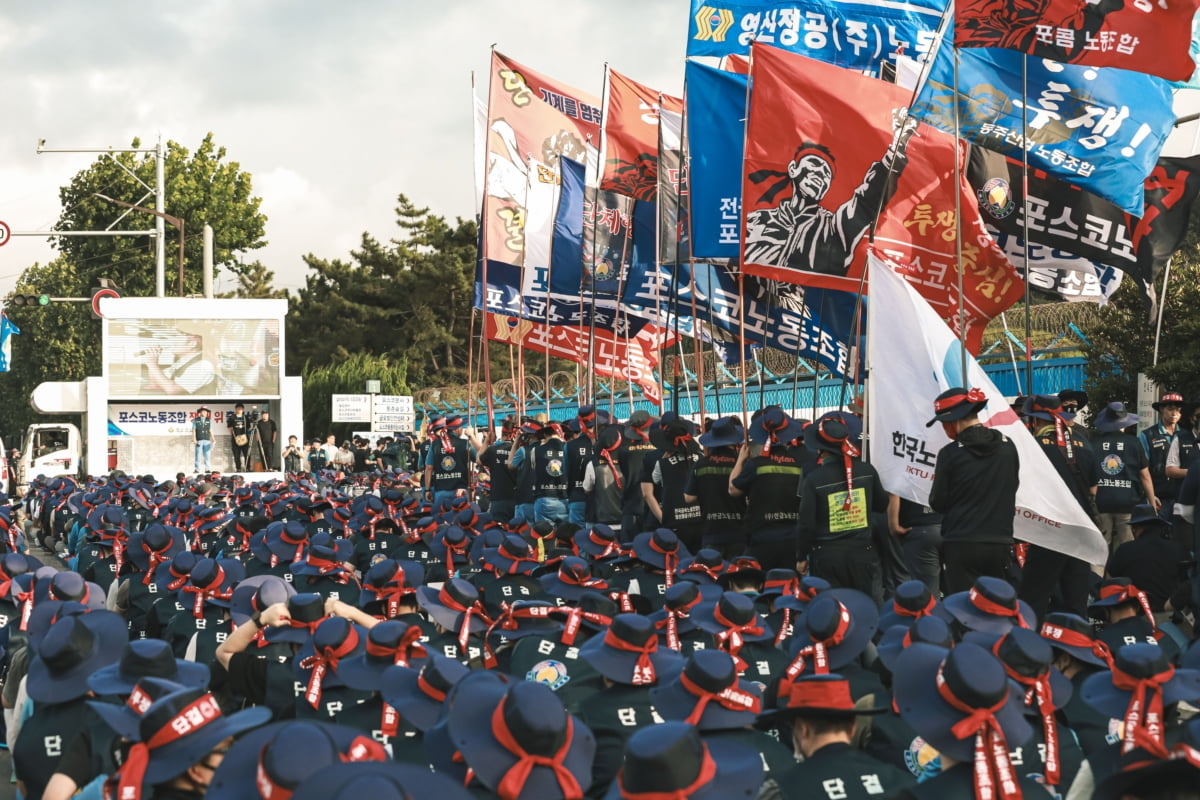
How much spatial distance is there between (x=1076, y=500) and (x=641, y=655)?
471 centimetres

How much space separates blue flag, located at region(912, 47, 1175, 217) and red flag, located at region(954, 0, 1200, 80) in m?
1.17

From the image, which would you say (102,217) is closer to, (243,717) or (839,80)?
(839,80)

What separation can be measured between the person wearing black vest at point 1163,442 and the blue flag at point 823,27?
5752 mm

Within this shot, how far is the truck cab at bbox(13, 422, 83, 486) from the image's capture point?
121 ft

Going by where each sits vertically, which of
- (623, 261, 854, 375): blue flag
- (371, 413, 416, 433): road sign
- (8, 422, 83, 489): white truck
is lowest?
(8, 422, 83, 489): white truck

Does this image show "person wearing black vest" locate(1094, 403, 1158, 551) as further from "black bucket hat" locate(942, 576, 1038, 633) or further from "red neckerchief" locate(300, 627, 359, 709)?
"red neckerchief" locate(300, 627, 359, 709)

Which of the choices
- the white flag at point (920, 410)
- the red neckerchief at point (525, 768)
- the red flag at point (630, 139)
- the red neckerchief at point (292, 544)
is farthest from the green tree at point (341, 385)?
the red neckerchief at point (525, 768)

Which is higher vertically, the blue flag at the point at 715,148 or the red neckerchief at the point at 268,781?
the blue flag at the point at 715,148

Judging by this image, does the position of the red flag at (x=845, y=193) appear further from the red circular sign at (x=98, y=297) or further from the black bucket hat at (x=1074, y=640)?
the red circular sign at (x=98, y=297)

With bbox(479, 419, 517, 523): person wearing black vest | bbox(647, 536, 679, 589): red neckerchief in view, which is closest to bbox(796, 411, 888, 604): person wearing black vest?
bbox(647, 536, 679, 589): red neckerchief

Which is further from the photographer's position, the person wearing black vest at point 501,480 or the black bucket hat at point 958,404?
the person wearing black vest at point 501,480

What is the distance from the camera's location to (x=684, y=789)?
3.48 m

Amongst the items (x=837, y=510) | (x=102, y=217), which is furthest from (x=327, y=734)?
(x=102, y=217)

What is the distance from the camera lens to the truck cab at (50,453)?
36.9 m
